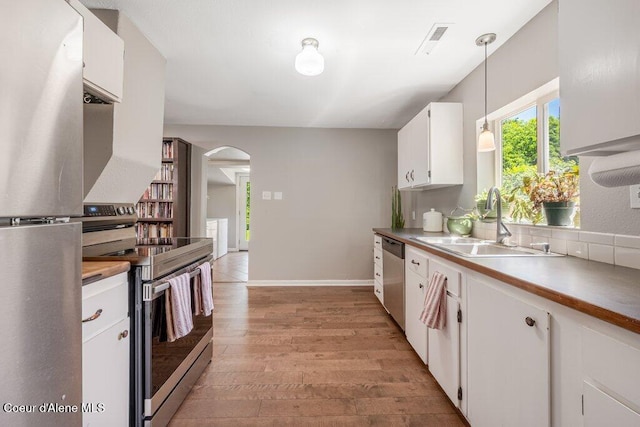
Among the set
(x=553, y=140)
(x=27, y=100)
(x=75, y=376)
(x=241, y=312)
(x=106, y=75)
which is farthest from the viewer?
(x=241, y=312)

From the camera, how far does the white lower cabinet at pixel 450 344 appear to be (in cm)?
148

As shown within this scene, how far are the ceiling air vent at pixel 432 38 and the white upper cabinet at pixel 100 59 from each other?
1.94 metres

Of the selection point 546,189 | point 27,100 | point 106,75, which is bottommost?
point 546,189

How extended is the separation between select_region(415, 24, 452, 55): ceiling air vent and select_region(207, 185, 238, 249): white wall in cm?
609

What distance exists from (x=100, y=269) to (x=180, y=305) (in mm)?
487

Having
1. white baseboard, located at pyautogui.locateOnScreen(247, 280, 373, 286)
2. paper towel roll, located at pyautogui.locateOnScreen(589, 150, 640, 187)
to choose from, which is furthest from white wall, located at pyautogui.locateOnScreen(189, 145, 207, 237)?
paper towel roll, located at pyautogui.locateOnScreen(589, 150, 640, 187)

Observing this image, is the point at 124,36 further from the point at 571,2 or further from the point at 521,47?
the point at 521,47

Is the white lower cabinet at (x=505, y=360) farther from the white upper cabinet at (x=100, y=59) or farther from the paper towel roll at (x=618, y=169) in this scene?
the white upper cabinet at (x=100, y=59)

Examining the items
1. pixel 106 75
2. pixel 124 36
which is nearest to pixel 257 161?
pixel 124 36

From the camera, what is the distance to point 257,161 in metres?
4.14

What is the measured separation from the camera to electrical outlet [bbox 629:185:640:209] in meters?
1.17

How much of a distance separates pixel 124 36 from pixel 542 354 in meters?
2.60

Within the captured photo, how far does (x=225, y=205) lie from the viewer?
7.45 meters

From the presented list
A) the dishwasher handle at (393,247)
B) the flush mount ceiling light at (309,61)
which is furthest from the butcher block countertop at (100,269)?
the dishwasher handle at (393,247)
